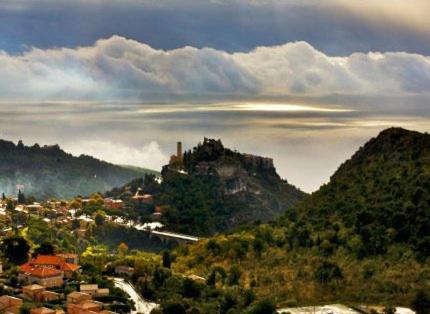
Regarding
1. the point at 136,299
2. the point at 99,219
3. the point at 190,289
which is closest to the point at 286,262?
the point at 190,289

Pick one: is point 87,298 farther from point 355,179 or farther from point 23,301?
point 355,179

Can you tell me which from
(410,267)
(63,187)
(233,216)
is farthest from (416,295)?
(63,187)

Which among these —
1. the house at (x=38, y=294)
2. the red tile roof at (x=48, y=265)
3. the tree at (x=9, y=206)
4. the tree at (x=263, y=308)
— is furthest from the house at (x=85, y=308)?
the tree at (x=9, y=206)

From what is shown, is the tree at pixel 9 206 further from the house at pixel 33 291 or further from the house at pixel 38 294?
the house at pixel 38 294

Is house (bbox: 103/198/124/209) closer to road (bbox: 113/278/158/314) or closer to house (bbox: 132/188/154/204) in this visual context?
house (bbox: 132/188/154/204)

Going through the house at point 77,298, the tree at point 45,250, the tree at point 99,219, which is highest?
the tree at point 99,219

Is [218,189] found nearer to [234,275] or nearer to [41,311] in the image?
[234,275]
